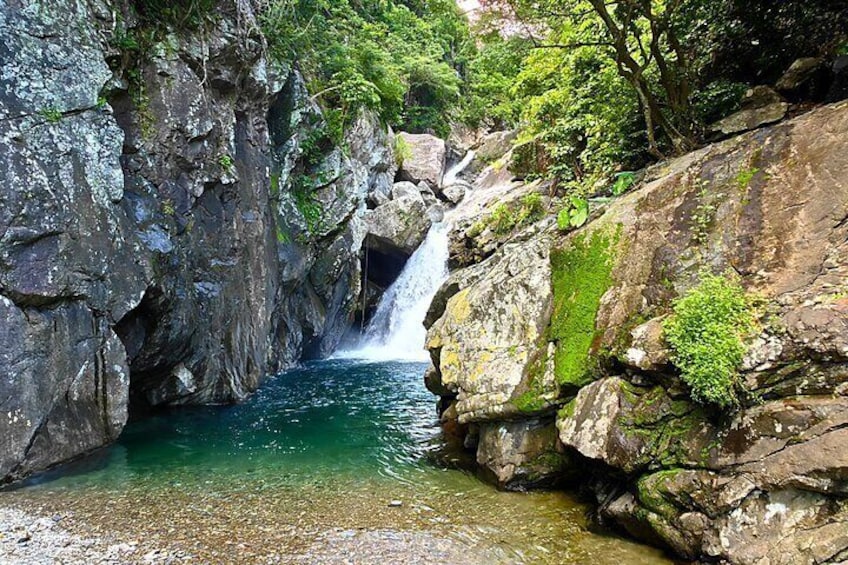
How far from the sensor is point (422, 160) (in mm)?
26078

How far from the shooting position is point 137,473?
305 inches

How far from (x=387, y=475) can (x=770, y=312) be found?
5650 mm

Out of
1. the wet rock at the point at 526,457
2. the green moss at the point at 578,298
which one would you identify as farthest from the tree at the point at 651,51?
the wet rock at the point at 526,457

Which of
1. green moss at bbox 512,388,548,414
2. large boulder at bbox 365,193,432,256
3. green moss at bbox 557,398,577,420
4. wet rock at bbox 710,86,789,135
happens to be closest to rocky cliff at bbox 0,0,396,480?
large boulder at bbox 365,193,432,256

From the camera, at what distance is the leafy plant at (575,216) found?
799 cm

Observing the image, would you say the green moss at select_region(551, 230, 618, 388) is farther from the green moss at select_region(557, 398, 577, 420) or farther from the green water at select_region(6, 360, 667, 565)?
the green water at select_region(6, 360, 667, 565)

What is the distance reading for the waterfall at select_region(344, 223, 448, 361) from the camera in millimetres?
20406

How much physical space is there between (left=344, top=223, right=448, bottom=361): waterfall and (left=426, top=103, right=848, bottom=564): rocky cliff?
1170 centimetres

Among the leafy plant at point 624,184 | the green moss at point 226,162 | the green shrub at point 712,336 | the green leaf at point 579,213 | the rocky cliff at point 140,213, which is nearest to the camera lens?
the green shrub at point 712,336

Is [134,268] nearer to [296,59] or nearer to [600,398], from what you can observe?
[600,398]

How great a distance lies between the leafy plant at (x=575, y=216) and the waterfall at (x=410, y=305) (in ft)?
38.4

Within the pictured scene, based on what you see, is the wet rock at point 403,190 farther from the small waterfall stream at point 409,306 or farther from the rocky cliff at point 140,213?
the rocky cliff at point 140,213

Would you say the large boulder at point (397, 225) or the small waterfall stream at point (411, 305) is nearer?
the small waterfall stream at point (411, 305)

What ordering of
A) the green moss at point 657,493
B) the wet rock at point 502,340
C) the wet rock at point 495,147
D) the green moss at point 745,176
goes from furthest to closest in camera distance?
the wet rock at point 495,147, the wet rock at point 502,340, the green moss at point 745,176, the green moss at point 657,493
